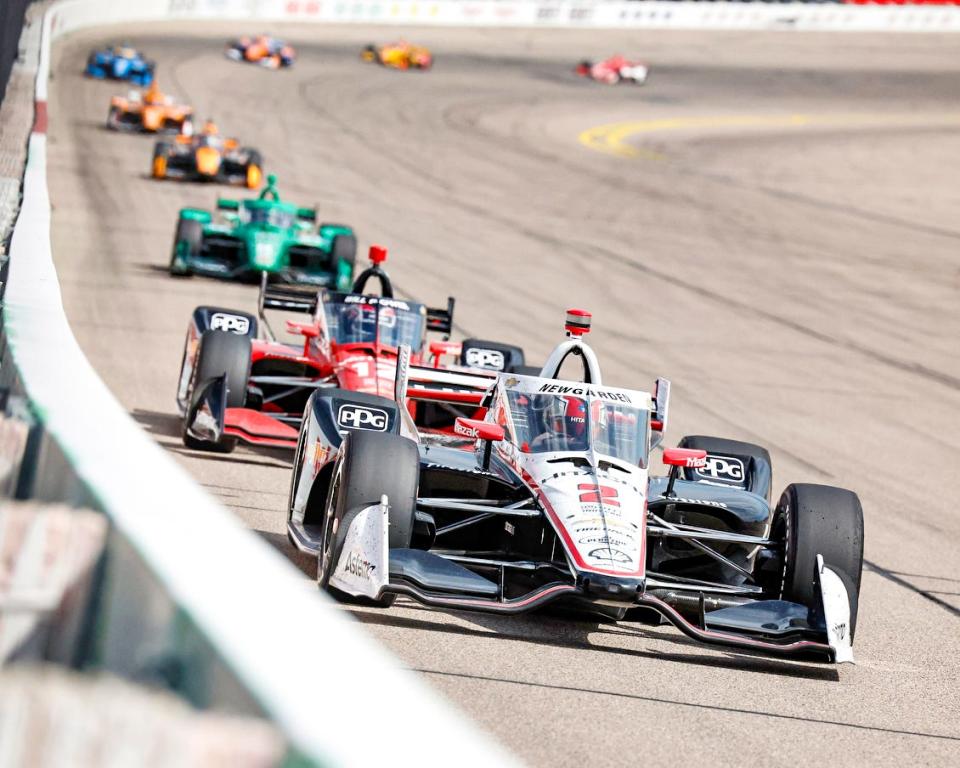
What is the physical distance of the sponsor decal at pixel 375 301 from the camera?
42.6ft

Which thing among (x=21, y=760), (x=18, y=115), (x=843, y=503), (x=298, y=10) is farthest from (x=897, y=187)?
(x=21, y=760)

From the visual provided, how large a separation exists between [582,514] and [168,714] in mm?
5322

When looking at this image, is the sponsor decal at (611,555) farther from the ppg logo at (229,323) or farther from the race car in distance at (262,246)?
the race car in distance at (262,246)

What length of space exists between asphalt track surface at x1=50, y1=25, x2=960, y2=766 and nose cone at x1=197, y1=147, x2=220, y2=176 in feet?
1.82

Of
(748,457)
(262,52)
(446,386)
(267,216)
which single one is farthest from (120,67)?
(748,457)

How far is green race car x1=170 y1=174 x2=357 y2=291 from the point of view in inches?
798

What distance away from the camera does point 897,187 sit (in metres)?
41.0

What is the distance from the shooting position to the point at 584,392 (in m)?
9.00

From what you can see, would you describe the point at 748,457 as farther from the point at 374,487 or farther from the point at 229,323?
the point at 229,323

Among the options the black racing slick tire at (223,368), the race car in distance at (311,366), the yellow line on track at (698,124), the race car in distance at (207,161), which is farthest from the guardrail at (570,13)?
the black racing slick tire at (223,368)

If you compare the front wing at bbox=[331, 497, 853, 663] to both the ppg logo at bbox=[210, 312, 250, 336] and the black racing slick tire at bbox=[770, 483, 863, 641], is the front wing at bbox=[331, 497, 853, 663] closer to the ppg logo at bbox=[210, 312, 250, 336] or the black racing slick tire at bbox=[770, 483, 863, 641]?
the black racing slick tire at bbox=[770, 483, 863, 641]

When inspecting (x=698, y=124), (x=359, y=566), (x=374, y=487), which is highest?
(x=698, y=124)

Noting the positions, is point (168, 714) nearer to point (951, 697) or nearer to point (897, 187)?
point (951, 697)

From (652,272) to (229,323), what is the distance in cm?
1472
